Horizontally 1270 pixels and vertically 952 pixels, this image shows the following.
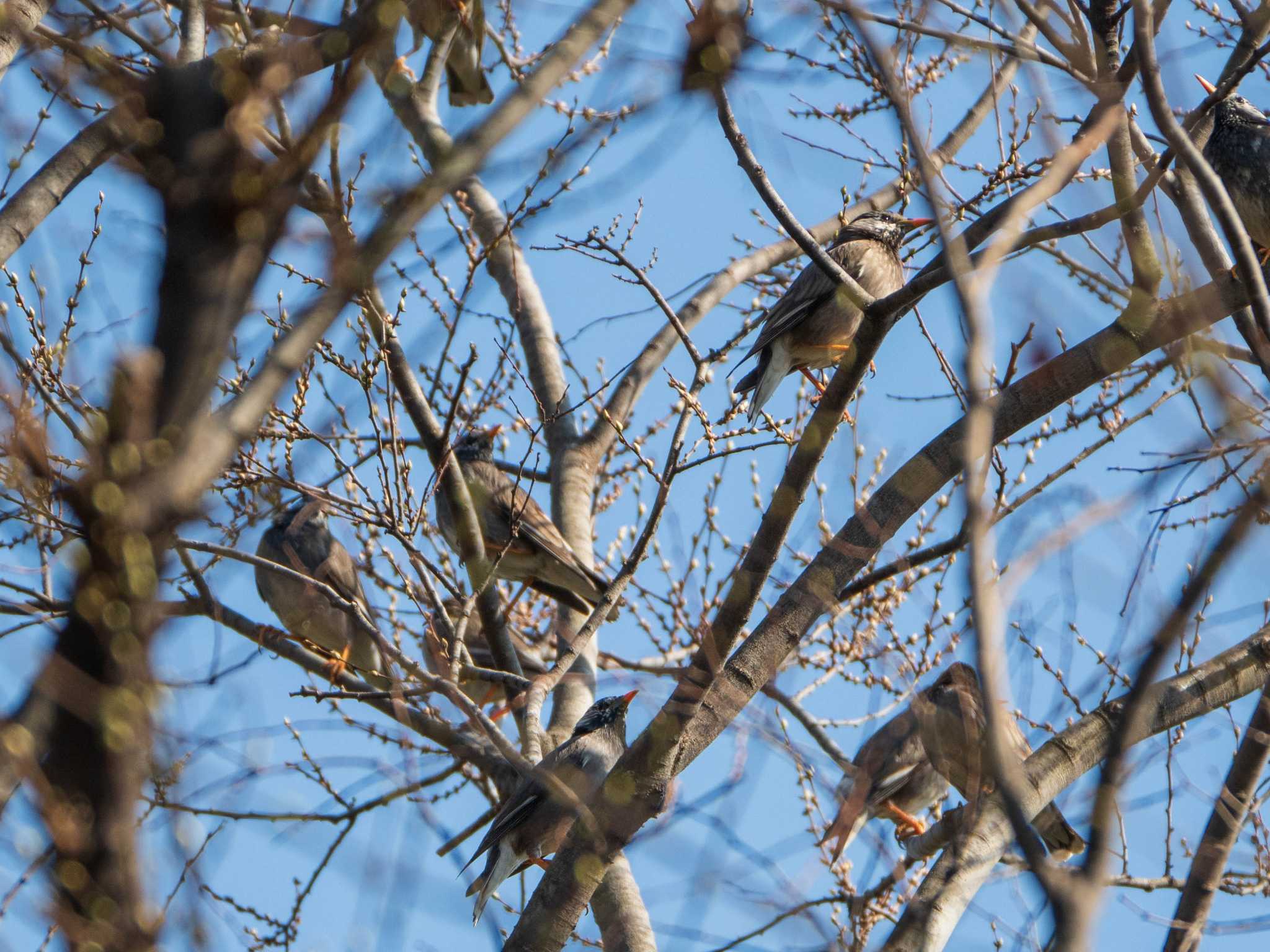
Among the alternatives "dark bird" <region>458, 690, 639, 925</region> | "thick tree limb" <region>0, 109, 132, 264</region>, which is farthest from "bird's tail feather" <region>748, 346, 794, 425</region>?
"thick tree limb" <region>0, 109, 132, 264</region>

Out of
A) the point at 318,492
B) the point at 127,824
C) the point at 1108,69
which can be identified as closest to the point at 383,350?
the point at 318,492

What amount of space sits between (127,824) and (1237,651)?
382 centimetres

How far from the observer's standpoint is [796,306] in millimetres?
6707

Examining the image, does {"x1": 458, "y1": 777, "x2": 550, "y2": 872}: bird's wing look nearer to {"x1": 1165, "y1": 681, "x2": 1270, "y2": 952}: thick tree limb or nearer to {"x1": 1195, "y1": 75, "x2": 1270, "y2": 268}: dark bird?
{"x1": 1165, "y1": 681, "x2": 1270, "y2": 952}: thick tree limb

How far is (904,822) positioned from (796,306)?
334 cm

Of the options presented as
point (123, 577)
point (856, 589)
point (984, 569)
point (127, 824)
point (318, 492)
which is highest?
point (856, 589)

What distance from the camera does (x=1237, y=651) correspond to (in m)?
4.29

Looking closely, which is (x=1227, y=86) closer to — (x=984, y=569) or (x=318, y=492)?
(x=984, y=569)

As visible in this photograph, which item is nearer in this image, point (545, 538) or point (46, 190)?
point (46, 190)

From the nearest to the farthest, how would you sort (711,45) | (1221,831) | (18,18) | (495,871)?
(711,45) < (1221,831) < (18,18) < (495,871)

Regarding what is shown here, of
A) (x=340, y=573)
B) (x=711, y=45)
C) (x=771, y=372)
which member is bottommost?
(x=711, y=45)

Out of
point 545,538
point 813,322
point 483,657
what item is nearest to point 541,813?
point 545,538

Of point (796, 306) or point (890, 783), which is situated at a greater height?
point (796, 306)

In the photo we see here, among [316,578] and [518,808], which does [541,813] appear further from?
[316,578]
